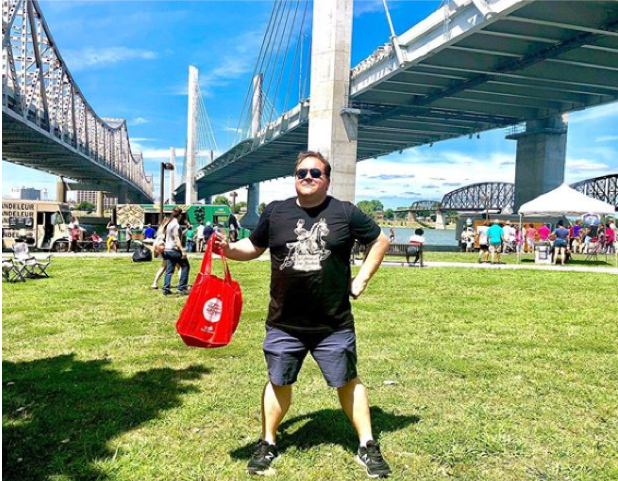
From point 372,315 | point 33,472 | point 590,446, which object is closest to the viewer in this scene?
point 33,472

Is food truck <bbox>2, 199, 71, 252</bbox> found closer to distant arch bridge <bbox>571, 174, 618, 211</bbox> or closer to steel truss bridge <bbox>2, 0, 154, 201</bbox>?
steel truss bridge <bbox>2, 0, 154, 201</bbox>

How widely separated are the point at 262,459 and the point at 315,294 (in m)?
0.98

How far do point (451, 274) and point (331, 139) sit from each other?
1504cm

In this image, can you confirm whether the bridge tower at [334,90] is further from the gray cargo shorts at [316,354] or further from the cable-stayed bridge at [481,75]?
the gray cargo shorts at [316,354]

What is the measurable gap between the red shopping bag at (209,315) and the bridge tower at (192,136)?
66675 mm

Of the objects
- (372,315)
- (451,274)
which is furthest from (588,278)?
(372,315)

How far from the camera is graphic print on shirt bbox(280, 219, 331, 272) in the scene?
2.88 meters

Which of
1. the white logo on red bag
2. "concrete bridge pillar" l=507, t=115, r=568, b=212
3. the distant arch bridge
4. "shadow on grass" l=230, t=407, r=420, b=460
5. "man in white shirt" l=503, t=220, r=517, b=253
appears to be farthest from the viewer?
the distant arch bridge

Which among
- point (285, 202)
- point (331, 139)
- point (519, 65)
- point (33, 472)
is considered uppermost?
point (519, 65)

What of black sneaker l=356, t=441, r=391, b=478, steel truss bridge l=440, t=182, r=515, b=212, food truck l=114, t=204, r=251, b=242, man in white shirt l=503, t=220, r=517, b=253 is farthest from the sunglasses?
steel truss bridge l=440, t=182, r=515, b=212

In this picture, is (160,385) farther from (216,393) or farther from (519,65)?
(519,65)

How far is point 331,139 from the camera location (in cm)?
2733

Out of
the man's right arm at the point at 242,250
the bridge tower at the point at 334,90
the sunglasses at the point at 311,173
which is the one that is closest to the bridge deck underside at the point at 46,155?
the bridge tower at the point at 334,90

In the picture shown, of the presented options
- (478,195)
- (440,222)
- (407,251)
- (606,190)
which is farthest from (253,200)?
(478,195)
